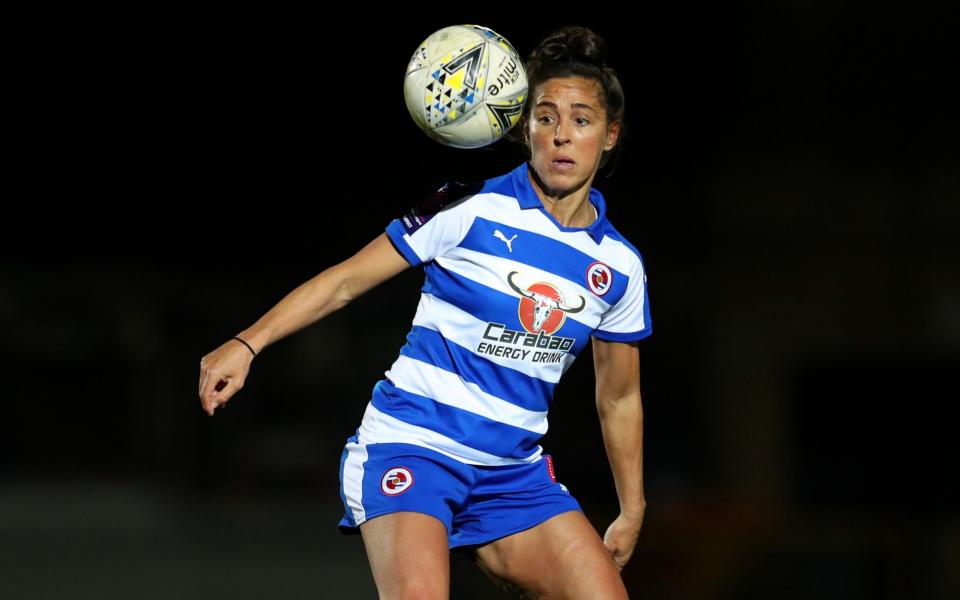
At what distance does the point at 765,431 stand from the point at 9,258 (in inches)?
188

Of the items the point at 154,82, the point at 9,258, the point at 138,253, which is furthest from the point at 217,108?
the point at 9,258

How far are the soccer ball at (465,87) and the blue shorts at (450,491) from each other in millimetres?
724

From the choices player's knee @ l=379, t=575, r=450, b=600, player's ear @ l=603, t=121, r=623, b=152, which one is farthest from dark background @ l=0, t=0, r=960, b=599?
player's knee @ l=379, t=575, r=450, b=600

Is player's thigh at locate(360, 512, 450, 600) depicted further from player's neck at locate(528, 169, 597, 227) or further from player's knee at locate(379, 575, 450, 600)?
player's neck at locate(528, 169, 597, 227)

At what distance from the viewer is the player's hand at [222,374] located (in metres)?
Result: 2.29

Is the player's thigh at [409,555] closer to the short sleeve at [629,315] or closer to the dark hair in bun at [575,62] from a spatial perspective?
the short sleeve at [629,315]

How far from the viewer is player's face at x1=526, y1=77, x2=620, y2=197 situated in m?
2.62

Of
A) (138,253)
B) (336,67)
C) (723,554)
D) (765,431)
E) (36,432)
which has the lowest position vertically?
(723,554)

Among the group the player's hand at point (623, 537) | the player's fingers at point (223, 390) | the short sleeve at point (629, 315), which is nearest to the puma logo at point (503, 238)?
the short sleeve at point (629, 315)

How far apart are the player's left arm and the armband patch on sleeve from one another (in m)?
0.56

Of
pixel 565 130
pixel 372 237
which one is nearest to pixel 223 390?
pixel 565 130

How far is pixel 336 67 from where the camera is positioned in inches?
278

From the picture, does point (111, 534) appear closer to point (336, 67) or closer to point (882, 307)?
point (336, 67)

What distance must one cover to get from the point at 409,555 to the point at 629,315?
0.86 meters
